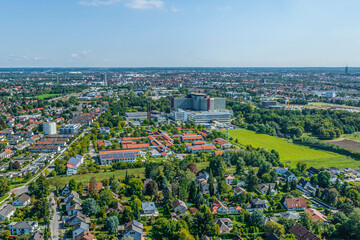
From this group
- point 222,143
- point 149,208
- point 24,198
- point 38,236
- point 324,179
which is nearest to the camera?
point 38,236

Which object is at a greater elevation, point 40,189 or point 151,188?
Answer: point 151,188

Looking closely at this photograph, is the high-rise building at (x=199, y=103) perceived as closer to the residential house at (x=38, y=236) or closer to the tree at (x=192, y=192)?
the tree at (x=192, y=192)

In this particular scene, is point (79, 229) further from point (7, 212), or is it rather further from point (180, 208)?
point (180, 208)

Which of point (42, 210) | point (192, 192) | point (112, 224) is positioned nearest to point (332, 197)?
point (192, 192)

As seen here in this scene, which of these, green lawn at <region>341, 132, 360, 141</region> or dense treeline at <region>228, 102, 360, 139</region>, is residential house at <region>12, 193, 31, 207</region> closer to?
dense treeline at <region>228, 102, 360, 139</region>

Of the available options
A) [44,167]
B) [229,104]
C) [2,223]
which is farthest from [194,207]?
[229,104]

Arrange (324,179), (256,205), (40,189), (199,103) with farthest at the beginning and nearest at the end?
(199,103)
(324,179)
(40,189)
(256,205)

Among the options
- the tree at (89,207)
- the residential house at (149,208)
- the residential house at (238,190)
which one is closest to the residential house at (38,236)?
the tree at (89,207)
